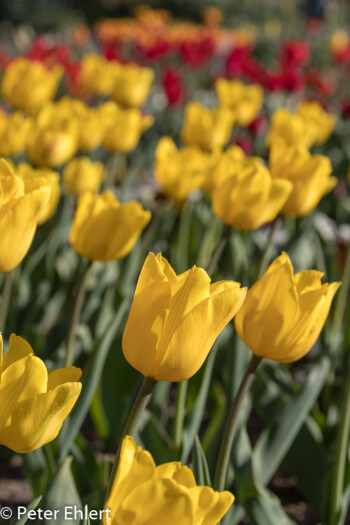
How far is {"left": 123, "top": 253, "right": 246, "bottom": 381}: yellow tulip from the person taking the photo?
75 centimetres

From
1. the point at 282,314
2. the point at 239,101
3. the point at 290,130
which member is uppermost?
the point at 282,314

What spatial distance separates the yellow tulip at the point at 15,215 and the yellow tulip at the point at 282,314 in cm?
30

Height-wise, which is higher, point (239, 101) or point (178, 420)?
point (178, 420)

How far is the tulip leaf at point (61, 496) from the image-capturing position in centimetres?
87

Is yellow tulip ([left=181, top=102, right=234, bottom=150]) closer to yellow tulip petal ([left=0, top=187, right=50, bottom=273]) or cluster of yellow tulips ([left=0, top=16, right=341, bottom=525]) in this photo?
cluster of yellow tulips ([left=0, top=16, right=341, bottom=525])

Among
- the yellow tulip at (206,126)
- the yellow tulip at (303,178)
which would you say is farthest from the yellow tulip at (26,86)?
the yellow tulip at (303,178)

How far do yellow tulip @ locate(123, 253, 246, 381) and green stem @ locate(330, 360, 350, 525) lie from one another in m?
0.52

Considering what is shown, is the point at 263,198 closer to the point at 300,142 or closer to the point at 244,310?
the point at 244,310

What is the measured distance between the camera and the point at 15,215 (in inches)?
36.7

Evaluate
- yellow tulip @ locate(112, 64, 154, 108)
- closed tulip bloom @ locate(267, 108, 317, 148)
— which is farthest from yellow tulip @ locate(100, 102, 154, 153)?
yellow tulip @ locate(112, 64, 154, 108)

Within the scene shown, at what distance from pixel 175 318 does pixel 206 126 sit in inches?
74.1

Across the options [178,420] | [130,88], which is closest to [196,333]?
[178,420]

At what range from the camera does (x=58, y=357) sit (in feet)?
4.72

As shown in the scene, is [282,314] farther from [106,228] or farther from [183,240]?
[183,240]
